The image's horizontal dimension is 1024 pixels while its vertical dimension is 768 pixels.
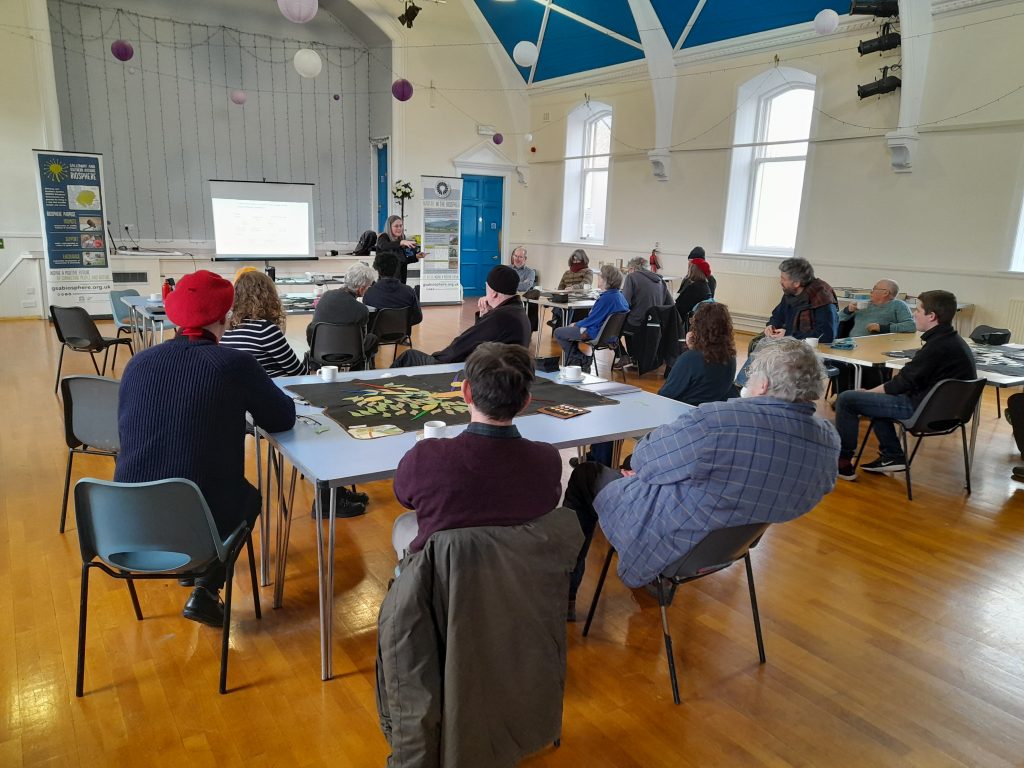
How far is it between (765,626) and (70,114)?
440 inches

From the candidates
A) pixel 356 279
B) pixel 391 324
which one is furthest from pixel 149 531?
pixel 391 324

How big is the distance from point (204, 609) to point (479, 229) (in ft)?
36.6

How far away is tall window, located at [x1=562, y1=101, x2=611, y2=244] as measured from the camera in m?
12.0

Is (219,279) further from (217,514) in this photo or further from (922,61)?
(922,61)

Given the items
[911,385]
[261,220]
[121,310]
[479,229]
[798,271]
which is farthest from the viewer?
[479,229]

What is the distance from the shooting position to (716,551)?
2.17 m

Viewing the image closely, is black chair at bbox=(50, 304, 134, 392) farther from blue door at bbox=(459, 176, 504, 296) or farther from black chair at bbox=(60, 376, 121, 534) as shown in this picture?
blue door at bbox=(459, 176, 504, 296)

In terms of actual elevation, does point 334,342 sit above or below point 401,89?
below

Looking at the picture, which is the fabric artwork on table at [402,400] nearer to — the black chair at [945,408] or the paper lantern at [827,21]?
the black chair at [945,408]

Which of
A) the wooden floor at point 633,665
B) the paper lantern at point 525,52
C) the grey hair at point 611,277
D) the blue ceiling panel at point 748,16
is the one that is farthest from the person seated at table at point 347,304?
the blue ceiling panel at point 748,16

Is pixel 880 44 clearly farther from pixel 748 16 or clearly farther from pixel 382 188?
pixel 382 188

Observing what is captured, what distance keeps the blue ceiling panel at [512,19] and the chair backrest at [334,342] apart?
26.4ft

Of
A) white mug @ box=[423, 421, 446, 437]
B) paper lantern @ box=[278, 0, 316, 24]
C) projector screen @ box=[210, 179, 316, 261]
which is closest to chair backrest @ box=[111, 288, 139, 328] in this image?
paper lantern @ box=[278, 0, 316, 24]

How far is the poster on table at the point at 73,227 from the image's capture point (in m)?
8.58
